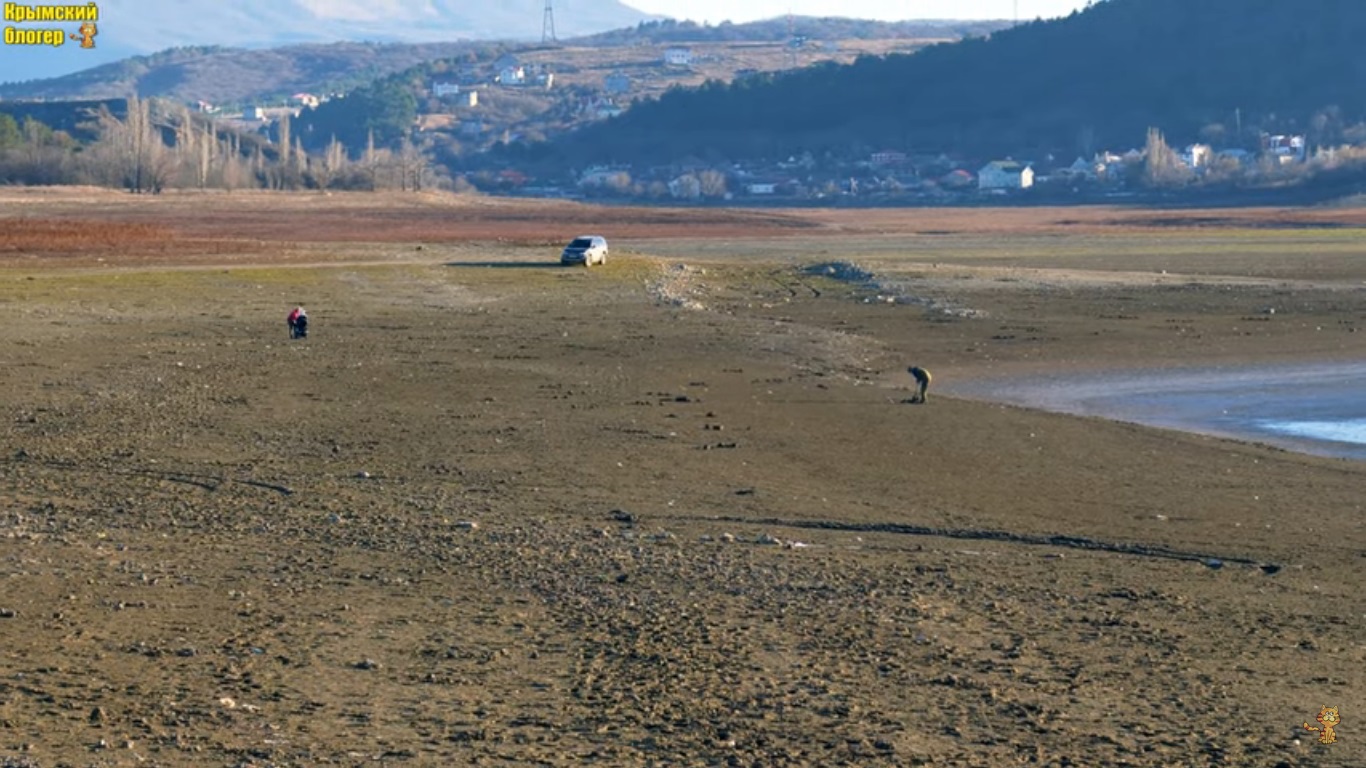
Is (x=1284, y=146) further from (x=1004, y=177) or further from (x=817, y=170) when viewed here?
(x=817, y=170)

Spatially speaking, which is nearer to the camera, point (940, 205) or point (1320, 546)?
point (1320, 546)

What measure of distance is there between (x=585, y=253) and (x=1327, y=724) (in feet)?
130

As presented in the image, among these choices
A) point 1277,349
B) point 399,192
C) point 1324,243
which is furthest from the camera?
point 399,192

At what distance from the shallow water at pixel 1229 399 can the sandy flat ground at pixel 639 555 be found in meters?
1.07

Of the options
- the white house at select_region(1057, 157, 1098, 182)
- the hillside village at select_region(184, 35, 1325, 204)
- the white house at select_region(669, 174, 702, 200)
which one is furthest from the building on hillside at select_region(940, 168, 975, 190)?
the white house at select_region(669, 174, 702, 200)

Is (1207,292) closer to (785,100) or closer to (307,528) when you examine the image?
(307,528)

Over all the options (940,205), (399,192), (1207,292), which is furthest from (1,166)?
(1207,292)

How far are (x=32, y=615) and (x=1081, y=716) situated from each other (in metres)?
5.62

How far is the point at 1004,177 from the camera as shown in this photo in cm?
14388

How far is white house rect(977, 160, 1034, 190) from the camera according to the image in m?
140

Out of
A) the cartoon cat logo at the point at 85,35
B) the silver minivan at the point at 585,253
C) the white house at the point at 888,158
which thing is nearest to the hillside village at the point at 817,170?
the white house at the point at 888,158

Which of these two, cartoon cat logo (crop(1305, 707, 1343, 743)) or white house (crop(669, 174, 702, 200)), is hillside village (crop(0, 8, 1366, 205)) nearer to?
white house (crop(669, 174, 702, 200))

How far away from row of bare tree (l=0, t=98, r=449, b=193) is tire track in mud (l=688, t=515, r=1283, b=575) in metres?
95.4

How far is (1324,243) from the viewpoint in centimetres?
6375
